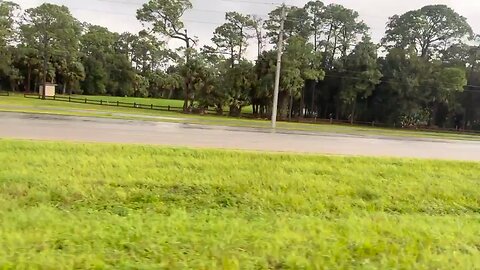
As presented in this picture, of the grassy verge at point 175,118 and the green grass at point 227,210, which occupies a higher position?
the grassy verge at point 175,118

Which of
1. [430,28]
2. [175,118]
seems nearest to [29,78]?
[175,118]

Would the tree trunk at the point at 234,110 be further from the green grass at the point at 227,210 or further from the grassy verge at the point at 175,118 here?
the green grass at the point at 227,210

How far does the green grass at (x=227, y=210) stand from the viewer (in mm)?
4824

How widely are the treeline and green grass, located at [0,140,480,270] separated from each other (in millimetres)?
35918

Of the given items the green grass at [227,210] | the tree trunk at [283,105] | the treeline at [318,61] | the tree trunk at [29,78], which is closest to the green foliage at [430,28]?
the treeline at [318,61]

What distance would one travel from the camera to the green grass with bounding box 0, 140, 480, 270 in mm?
4824

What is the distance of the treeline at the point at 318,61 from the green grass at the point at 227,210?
35918 mm

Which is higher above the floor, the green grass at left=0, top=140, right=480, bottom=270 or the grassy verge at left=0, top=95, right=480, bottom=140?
the grassy verge at left=0, top=95, right=480, bottom=140

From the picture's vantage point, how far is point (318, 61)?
48500 millimetres

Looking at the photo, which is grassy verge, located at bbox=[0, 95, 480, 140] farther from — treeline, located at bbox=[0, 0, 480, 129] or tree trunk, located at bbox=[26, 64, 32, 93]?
tree trunk, located at bbox=[26, 64, 32, 93]

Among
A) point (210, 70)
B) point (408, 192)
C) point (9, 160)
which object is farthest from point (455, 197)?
point (210, 70)

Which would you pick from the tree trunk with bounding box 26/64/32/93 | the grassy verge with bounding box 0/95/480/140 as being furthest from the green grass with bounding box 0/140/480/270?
the tree trunk with bounding box 26/64/32/93

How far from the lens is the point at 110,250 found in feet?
15.7

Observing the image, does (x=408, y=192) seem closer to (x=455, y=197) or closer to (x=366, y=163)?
(x=455, y=197)
